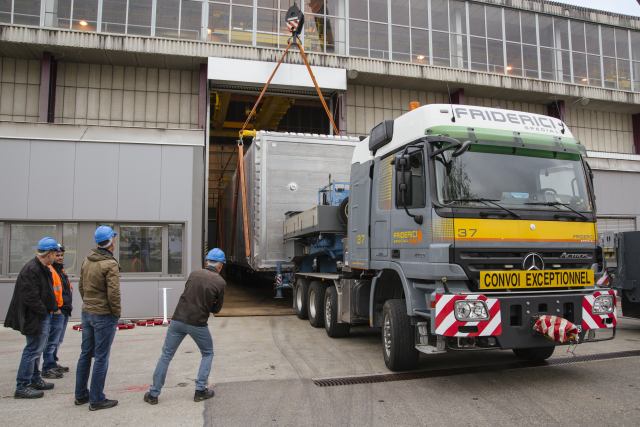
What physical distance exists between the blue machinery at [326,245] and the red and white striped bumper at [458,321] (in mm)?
4109

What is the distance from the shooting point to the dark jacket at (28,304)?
16.1 feet

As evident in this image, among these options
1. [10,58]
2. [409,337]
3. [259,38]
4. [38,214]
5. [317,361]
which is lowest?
[317,361]

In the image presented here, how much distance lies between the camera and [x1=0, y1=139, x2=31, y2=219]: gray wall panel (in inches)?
424

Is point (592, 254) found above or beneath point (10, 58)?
beneath

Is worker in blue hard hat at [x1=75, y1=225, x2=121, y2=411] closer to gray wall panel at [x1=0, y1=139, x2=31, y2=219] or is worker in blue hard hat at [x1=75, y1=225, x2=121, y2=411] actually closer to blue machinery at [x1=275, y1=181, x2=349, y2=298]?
blue machinery at [x1=275, y1=181, x2=349, y2=298]

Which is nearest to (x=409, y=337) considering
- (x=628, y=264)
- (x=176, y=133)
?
(x=628, y=264)

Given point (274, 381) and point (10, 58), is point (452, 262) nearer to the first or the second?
point (274, 381)

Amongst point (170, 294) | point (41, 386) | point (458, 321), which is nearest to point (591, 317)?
point (458, 321)

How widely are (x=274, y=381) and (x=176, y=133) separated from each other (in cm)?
801

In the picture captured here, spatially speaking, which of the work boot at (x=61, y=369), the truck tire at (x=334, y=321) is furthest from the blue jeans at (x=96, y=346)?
the truck tire at (x=334, y=321)

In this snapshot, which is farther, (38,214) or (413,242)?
(38,214)

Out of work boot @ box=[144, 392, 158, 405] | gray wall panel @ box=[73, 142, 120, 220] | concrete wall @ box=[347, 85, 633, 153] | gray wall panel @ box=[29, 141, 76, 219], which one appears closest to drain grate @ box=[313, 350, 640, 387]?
work boot @ box=[144, 392, 158, 405]

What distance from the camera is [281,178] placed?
37.4 ft

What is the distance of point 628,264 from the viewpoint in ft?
30.0
